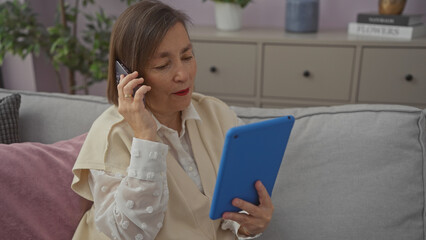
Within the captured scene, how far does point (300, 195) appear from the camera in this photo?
3.75 ft

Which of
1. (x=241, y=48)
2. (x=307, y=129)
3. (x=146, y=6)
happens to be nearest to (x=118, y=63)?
(x=146, y=6)

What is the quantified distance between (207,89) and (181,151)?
151 centimetres

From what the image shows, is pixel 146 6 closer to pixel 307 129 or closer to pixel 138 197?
pixel 138 197

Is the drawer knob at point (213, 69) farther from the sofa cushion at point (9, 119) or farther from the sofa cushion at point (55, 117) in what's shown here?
the sofa cushion at point (9, 119)

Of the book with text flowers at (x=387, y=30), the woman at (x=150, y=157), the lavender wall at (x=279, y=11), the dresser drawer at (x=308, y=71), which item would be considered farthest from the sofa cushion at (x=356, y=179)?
the lavender wall at (x=279, y=11)

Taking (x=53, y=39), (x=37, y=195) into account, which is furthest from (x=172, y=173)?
(x=53, y=39)

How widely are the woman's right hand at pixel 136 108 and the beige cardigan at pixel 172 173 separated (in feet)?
0.24

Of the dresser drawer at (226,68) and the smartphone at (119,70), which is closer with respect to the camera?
the smartphone at (119,70)

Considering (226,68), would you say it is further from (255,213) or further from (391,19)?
(255,213)

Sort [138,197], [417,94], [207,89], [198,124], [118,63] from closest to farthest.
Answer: [138,197]
[118,63]
[198,124]
[417,94]
[207,89]

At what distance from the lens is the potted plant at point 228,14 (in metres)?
2.49

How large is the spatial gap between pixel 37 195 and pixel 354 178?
852 millimetres

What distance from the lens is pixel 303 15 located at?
239 centimetres

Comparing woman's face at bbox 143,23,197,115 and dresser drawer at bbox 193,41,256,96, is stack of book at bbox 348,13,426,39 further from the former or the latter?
woman's face at bbox 143,23,197,115
